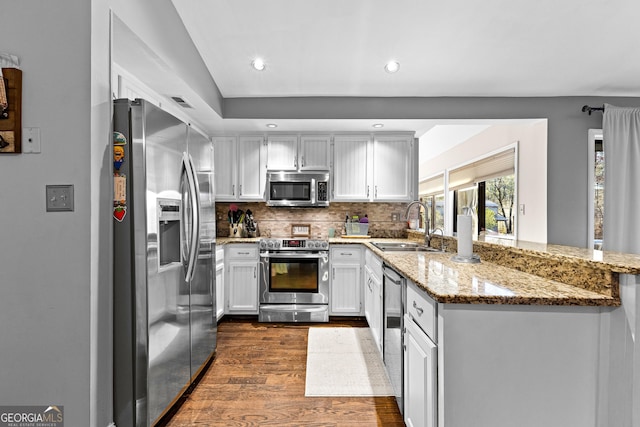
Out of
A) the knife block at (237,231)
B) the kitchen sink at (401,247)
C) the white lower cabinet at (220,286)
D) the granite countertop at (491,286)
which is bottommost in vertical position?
the white lower cabinet at (220,286)

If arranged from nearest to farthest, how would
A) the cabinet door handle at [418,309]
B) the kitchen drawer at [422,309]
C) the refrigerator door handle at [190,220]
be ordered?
1. the kitchen drawer at [422,309]
2. the cabinet door handle at [418,309]
3. the refrigerator door handle at [190,220]

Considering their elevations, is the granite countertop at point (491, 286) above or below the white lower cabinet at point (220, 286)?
above

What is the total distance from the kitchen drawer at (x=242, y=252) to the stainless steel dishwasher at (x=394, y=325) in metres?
1.93

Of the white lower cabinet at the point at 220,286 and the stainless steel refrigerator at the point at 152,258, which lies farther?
the white lower cabinet at the point at 220,286

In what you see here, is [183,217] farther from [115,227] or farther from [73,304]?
[73,304]

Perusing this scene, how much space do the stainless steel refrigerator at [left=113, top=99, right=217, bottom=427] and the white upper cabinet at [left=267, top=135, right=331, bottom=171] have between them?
2033mm

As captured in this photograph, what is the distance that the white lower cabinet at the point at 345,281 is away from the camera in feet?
12.9

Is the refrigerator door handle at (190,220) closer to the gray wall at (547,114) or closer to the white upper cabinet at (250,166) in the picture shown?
the gray wall at (547,114)

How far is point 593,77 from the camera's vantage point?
3.24m

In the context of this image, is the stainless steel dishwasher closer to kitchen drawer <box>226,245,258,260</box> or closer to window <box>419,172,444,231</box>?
kitchen drawer <box>226,245,258,260</box>

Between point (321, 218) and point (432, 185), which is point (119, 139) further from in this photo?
point (432, 185)

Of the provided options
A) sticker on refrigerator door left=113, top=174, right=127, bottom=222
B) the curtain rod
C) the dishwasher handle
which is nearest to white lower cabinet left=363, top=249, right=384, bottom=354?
the dishwasher handle

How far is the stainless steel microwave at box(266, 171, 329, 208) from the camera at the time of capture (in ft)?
14.0

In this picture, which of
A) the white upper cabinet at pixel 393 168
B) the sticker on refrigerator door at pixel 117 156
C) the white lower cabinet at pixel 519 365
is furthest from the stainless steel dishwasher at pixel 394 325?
the white upper cabinet at pixel 393 168
